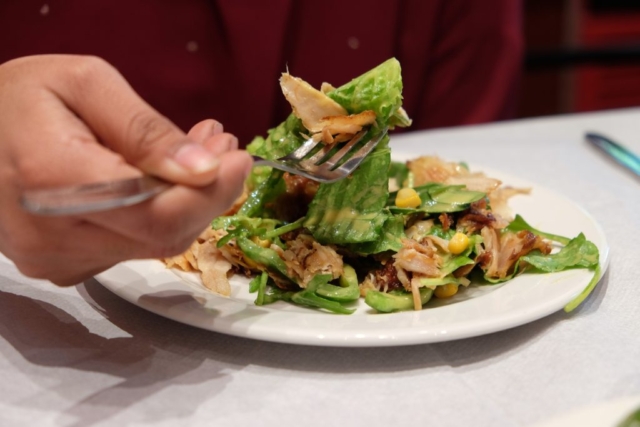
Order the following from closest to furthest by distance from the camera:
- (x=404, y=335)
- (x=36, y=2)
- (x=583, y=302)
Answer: (x=404, y=335)
(x=583, y=302)
(x=36, y=2)

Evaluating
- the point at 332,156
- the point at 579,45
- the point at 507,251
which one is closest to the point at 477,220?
the point at 507,251

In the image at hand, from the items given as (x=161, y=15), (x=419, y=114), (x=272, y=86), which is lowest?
(x=419, y=114)

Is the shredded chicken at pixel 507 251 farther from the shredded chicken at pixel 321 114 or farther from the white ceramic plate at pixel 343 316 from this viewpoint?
the shredded chicken at pixel 321 114

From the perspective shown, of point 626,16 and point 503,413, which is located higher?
point 626,16

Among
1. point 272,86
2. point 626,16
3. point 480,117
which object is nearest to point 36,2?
point 272,86

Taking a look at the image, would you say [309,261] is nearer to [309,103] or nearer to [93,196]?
[309,103]

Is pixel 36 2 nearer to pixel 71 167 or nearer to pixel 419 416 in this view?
pixel 71 167
